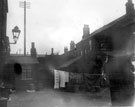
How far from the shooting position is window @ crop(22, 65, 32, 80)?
29.4m

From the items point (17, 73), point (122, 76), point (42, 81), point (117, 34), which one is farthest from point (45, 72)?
point (122, 76)

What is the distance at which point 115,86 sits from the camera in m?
13.1

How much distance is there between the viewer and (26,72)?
29609mm

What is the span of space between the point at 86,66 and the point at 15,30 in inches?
480

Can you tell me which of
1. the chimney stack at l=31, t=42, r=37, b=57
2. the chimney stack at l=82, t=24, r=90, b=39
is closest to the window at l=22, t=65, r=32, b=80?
the chimney stack at l=31, t=42, r=37, b=57

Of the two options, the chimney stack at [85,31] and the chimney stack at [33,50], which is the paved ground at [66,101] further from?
the chimney stack at [33,50]

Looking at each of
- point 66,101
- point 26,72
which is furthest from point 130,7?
point 26,72

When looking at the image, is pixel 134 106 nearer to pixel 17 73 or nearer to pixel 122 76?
pixel 122 76

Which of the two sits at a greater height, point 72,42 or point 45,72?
point 72,42

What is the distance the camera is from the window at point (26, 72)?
96.3ft

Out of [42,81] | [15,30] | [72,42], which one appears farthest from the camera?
[72,42]

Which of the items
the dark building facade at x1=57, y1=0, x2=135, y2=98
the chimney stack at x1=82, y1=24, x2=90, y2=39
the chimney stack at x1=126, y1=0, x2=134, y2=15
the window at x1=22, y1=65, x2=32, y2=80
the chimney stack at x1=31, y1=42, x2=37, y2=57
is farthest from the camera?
the chimney stack at x1=31, y1=42, x2=37, y2=57

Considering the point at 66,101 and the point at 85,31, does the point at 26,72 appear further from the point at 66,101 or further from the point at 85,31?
the point at 66,101

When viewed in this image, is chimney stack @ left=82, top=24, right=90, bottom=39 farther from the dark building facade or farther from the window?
the window
